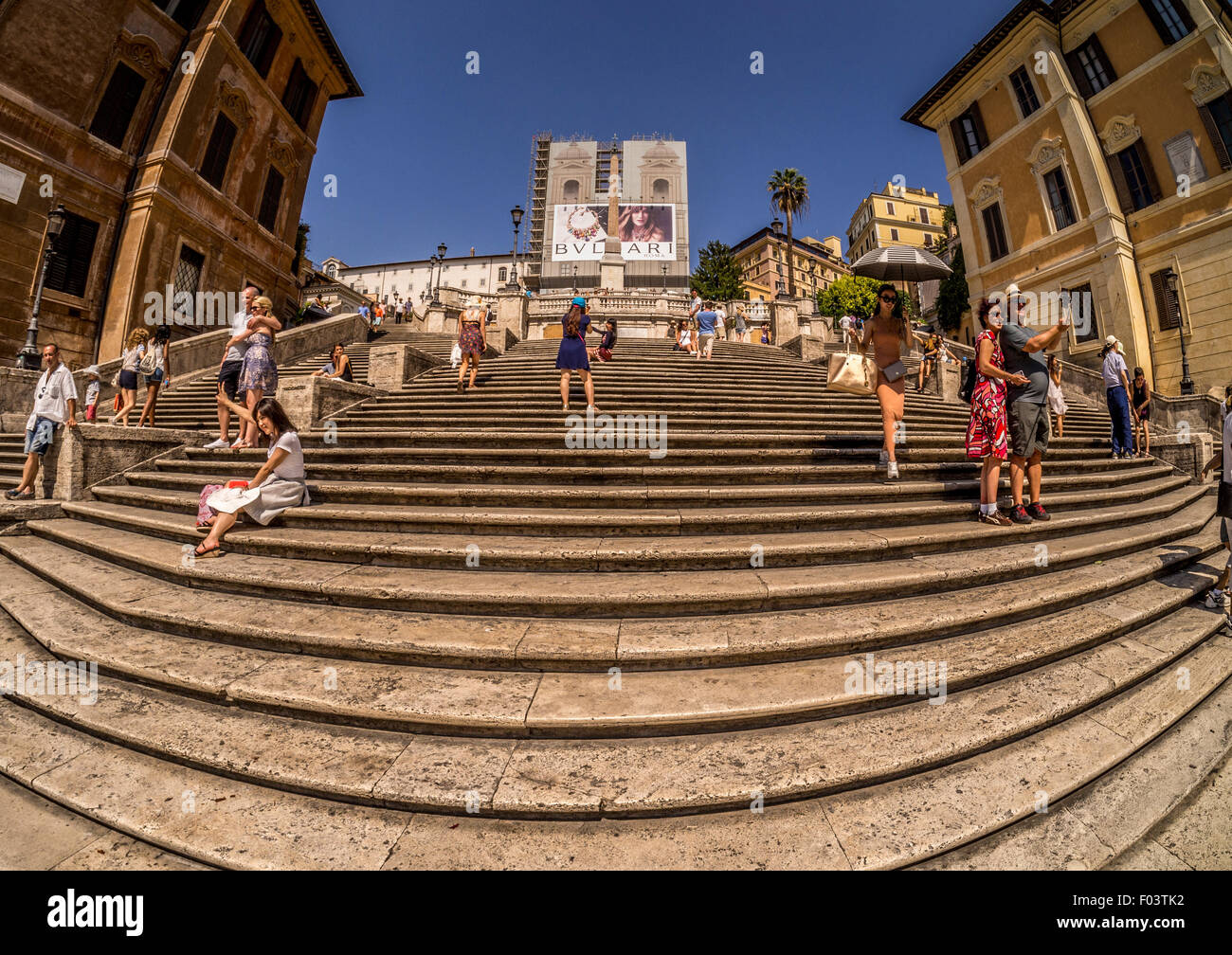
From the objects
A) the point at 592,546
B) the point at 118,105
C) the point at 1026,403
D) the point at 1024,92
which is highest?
the point at 1024,92

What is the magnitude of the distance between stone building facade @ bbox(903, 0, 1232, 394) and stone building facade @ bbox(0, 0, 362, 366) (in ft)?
102

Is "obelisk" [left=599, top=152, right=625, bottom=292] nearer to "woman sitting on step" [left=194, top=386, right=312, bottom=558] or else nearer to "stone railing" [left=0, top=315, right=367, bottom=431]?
"stone railing" [left=0, top=315, right=367, bottom=431]

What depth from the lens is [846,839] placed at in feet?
6.18

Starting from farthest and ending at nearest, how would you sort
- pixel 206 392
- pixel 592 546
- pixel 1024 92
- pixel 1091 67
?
pixel 1024 92
pixel 1091 67
pixel 206 392
pixel 592 546

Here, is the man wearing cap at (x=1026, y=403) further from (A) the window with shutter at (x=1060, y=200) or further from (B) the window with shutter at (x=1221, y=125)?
(A) the window with shutter at (x=1060, y=200)

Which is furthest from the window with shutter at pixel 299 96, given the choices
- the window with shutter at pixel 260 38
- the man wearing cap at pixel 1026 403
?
the man wearing cap at pixel 1026 403

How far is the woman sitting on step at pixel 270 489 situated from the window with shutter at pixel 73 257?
1630 cm

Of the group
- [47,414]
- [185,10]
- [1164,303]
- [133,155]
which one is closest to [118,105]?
[133,155]

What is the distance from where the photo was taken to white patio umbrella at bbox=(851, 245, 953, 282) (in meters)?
7.72

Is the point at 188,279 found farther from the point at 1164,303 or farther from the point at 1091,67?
the point at 1091,67

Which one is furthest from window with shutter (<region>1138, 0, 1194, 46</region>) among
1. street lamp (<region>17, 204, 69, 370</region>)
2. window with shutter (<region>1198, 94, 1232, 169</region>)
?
street lamp (<region>17, 204, 69, 370</region>)

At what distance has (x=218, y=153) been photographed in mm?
17469

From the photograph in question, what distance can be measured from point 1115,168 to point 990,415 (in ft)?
75.4

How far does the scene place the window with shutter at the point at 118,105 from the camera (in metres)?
14.6
